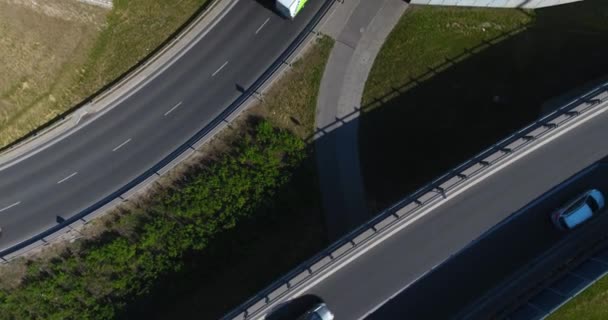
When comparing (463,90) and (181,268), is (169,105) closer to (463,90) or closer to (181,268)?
(181,268)

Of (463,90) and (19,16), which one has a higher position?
(19,16)

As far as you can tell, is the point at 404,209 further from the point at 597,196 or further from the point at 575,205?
the point at 597,196

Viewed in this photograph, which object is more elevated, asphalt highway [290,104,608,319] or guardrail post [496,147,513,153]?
guardrail post [496,147,513,153]

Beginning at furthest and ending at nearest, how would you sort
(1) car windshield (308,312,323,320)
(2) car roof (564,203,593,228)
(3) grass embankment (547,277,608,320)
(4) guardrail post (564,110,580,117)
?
(3) grass embankment (547,277,608,320)
(4) guardrail post (564,110,580,117)
(2) car roof (564,203,593,228)
(1) car windshield (308,312,323,320)

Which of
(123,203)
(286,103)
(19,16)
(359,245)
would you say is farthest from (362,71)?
(19,16)

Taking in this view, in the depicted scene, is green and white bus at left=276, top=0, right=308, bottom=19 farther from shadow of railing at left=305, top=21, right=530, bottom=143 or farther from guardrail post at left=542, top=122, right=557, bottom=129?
guardrail post at left=542, top=122, right=557, bottom=129

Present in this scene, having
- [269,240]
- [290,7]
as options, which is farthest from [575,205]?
[290,7]

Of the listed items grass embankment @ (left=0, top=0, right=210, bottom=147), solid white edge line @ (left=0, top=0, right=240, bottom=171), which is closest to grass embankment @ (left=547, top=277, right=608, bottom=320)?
solid white edge line @ (left=0, top=0, right=240, bottom=171)

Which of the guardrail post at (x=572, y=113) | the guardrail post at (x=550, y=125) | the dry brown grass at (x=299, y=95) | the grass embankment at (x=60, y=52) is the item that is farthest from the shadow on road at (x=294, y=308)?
the grass embankment at (x=60, y=52)
